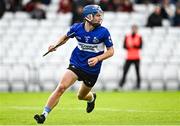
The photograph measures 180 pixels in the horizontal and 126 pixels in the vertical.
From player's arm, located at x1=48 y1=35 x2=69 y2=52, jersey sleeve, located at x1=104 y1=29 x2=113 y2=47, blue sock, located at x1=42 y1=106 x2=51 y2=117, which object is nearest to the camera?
blue sock, located at x1=42 y1=106 x2=51 y2=117

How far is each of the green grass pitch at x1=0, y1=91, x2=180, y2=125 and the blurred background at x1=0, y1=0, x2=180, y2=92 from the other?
9.70ft

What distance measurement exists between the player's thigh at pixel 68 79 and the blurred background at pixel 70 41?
40.8ft

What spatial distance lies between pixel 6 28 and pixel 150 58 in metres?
5.85

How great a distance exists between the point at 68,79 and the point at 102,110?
3765mm

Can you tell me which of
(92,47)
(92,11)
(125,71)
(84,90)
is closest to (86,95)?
(84,90)

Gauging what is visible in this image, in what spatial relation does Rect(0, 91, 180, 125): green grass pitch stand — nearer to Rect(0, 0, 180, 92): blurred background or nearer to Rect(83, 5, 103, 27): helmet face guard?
Rect(83, 5, 103, 27): helmet face guard

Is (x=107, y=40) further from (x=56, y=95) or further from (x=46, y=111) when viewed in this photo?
(x=46, y=111)

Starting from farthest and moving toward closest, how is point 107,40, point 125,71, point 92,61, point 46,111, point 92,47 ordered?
1. point 125,71
2. point 92,47
3. point 107,40
4. point 92,61
5. point 46,111

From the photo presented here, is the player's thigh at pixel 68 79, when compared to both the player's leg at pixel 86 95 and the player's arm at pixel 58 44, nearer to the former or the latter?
the player's arm at pixel 58 44

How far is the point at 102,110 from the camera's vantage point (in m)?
18.1

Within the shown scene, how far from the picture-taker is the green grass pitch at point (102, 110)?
48.8ft

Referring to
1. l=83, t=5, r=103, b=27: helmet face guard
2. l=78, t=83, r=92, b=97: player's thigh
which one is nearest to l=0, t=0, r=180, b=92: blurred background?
l=78, t=83, r=92, b=97: player's thigh

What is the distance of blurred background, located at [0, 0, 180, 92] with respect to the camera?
27.4 m

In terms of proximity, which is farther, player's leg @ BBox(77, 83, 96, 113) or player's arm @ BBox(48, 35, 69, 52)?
player's leg @ BBox(77, 83, 96, 113)
